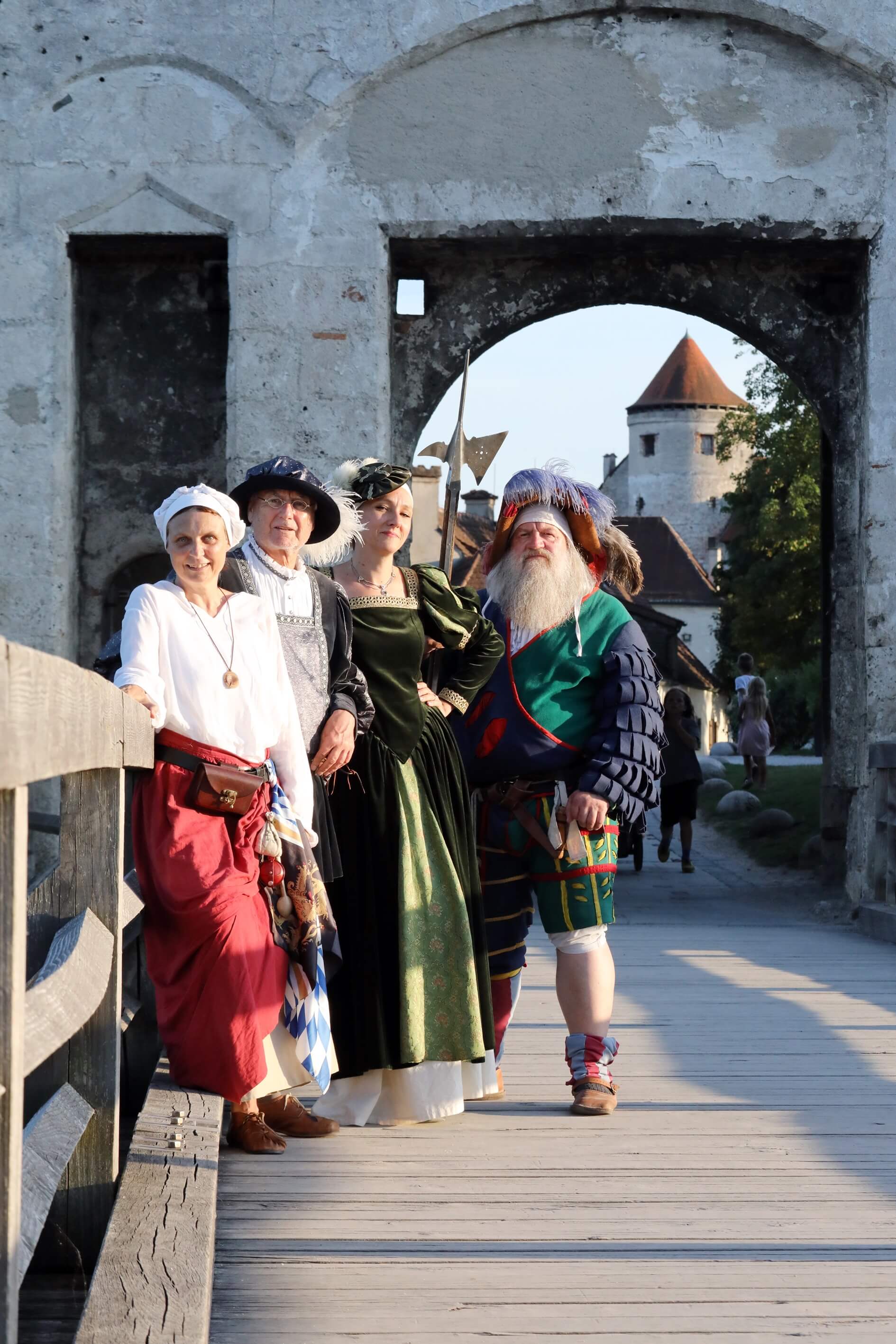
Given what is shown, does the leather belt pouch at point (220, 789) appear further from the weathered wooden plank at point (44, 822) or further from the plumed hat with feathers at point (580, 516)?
the weathered wooden plank at point (44, 822)

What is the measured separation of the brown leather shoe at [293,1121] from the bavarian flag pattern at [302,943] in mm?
213

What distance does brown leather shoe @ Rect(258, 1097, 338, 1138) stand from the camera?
3.88 metres

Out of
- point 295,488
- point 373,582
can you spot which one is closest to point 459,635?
point 373,582

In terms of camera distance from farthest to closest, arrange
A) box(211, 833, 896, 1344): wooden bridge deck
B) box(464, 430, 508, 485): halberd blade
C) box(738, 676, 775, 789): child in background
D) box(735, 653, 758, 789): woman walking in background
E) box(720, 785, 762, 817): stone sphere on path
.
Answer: box(735, 653, 758, 789): woman walking in background → box(738, 676, 775, 789): child in background → box(720, 785, 762, 817): stone sphere on path → box(464, 430, 508, 485): halberd blade → box(211, 833, 896, 1344): wooden bridge deck

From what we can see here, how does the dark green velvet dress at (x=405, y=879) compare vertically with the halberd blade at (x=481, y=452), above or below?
below

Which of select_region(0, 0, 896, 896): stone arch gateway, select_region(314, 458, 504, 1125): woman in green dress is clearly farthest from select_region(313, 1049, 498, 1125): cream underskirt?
select_region(0, 0, 896, 896): stone arch gateway

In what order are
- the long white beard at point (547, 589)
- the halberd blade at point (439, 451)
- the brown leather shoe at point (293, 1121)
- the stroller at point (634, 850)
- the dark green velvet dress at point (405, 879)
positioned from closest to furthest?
the brown leather shoe at point (293, 1121), the dark green velvet dress at point (405, 879), the long white beard at point (547, 589), the halberd blade at point (439, 451), the stroller at point (634, 850)

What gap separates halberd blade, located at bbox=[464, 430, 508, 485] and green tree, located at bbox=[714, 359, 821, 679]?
1774 cm

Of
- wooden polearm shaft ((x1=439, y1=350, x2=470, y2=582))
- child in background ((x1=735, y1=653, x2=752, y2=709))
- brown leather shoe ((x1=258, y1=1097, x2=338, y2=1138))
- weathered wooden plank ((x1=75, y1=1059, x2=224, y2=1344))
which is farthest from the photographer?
child in background ((x1=735, y1=653, x2=752, y2=709))

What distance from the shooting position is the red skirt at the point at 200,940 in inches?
134

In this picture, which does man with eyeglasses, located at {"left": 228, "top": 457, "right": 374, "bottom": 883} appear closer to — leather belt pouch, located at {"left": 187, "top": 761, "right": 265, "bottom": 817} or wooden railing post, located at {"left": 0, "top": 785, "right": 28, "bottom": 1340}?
leather belt pouch, located at {"left": 187, "top": 761, "right": 265, "bottom": 817}

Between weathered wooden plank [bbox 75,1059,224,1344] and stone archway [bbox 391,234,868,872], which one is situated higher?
stone archway [bbox 391,234,868,872]

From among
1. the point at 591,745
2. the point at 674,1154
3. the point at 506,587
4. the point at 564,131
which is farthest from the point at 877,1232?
the point at 564,131

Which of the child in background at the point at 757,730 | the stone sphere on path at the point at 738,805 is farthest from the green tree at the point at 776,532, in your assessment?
the stone sphere on path at the point at 738,805
